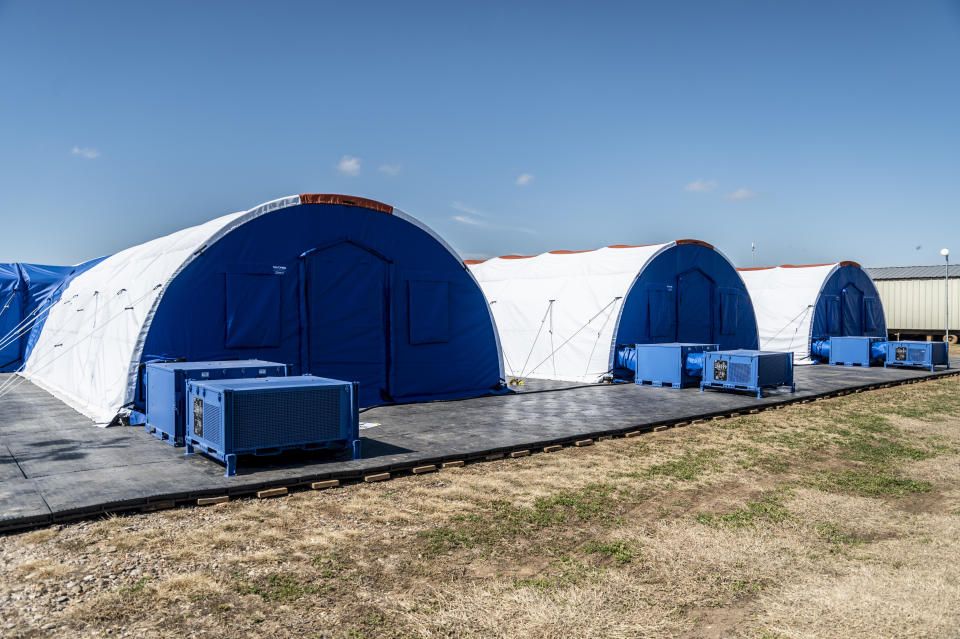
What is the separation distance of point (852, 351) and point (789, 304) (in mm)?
3530

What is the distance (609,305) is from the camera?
1908cm

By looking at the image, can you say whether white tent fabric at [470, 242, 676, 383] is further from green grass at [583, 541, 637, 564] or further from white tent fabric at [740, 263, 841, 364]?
green grass at [583, 541, 637, 564]

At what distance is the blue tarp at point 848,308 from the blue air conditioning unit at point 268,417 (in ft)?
74.8

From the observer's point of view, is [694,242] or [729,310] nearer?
[694,242]

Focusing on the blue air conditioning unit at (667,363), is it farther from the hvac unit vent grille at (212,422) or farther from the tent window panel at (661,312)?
the hvac unit vent grille at (212,422)

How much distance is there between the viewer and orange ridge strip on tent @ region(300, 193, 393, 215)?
13234 millimetres

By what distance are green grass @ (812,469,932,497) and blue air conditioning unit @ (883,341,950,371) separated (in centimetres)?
1691

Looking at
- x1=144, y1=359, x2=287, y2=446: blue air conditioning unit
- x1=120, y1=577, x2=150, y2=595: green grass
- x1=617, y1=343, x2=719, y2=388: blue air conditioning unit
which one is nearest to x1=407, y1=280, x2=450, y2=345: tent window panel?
x1=144, y1=359, x2=287, y2=446: blue air conditioning unit

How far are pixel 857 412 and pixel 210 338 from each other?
43.3 ft

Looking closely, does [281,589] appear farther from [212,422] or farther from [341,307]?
[341,307]

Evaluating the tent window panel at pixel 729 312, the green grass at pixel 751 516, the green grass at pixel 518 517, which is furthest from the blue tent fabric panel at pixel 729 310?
the green grass at pixel 518 517

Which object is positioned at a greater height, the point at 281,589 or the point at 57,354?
the point at 57,354

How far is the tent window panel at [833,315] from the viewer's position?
27438 millimetres

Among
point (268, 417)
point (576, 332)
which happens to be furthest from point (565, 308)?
point (268, 417)
